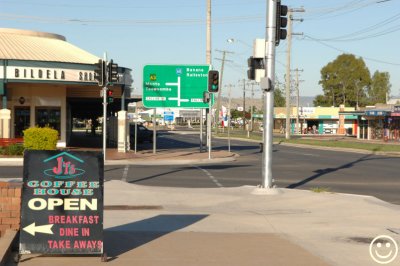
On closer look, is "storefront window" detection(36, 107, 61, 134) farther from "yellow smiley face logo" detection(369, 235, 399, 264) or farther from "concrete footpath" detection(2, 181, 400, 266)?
"yellow smiley face logo" detection(369, 235, 399, 264)

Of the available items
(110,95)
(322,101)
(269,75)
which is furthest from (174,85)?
(322,101)

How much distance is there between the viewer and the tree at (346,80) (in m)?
128

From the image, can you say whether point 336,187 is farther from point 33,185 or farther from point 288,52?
point 288,52

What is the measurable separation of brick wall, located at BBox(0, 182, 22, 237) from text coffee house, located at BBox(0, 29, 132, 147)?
88.4 feet

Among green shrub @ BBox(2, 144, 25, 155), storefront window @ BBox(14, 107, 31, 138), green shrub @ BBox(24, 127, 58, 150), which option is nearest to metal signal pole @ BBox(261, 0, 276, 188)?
green shrub @ BBox(24, 127, 58, 150)

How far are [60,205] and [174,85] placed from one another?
28801mm

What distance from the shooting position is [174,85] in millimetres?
36594

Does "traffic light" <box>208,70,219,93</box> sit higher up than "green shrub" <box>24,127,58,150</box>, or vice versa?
"traffic light" <box>208,70,219,93</box>

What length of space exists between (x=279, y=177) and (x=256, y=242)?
13.5 meters

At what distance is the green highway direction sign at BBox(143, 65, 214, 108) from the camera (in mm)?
36219

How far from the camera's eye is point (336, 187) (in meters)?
19.5

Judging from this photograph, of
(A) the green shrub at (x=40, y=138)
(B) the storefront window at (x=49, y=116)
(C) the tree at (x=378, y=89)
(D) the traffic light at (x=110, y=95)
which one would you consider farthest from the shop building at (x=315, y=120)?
(A) the green shrub at (x=40, y=138)

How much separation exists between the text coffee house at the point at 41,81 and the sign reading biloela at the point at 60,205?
27.8m

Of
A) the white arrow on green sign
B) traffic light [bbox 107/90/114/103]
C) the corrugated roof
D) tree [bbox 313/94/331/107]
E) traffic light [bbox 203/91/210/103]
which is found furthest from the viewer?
tree [bbox 313/94/331/107]
